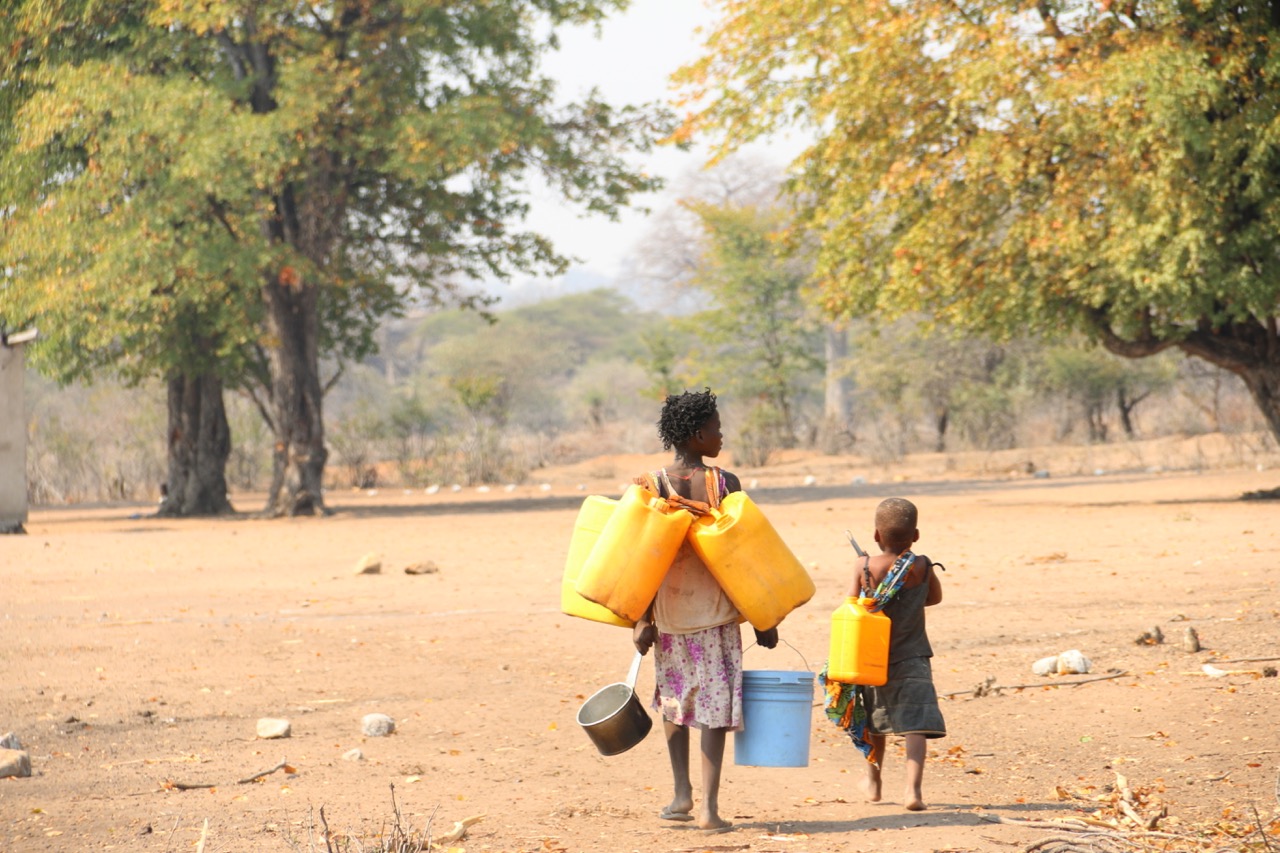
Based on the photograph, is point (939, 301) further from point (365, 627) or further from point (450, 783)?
point (450, 783)

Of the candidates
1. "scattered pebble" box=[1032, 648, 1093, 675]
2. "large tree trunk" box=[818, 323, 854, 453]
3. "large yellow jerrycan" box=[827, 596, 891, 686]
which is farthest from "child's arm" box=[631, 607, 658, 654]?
"large tree trunk" box=[818, 323, 854, 453]

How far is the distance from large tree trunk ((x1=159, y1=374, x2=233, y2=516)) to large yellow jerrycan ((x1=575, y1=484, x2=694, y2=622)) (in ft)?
69.2

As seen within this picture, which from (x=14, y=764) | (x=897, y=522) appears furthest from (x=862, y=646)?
(x=14, y=764)

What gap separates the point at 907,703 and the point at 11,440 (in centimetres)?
1758

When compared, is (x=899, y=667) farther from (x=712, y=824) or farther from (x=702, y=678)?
(x=712, y=824)

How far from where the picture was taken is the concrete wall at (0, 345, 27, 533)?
1973 cm

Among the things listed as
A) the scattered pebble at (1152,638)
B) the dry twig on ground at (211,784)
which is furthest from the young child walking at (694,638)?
the scattered pebble at (1152,638)

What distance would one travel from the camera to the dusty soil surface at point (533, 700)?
5.16 metres

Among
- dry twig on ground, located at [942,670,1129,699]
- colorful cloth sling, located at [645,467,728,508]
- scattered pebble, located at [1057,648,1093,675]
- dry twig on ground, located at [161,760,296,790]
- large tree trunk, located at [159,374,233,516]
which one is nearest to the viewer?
colorful cloth sling, located at [645,467,728,508]

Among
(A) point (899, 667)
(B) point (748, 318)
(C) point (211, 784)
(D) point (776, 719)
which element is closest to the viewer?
(D) point (776, 719)

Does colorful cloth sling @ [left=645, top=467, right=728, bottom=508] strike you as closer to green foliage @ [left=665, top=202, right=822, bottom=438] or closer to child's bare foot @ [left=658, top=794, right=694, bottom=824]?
child's bare foot @ [left=658, top=794, right=694, bottom=824]

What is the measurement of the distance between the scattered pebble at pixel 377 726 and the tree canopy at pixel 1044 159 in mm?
11107

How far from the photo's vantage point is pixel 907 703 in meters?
5.17

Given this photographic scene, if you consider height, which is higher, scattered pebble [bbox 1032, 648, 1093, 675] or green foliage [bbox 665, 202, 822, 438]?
green foliage [bbox 665, 202, 822, 438]
